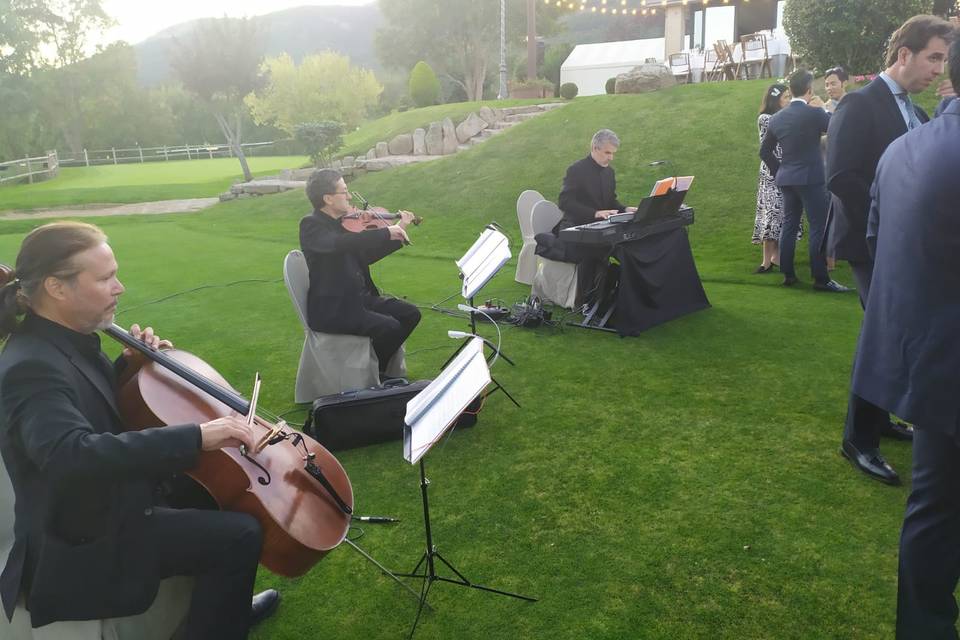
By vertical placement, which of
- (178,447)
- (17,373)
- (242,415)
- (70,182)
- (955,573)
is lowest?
(70,182)

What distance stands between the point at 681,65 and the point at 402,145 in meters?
9.10

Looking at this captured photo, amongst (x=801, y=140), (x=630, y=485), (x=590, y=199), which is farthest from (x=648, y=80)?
(x=630, y=485)

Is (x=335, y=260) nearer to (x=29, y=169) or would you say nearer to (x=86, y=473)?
(x=86, y=473)

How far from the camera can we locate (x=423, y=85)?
2706 centimetres

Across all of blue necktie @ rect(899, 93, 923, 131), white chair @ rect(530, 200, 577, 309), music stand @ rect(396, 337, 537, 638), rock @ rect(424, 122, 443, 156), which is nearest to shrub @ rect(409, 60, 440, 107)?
rock @ rect(424, 122, 443, 156)

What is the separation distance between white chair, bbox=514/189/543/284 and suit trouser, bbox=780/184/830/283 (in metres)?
2.70

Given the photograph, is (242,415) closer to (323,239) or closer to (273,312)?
(323,239)

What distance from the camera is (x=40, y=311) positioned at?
1971 mm

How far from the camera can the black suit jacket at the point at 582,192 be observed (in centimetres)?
645

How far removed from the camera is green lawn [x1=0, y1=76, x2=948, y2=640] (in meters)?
2.72

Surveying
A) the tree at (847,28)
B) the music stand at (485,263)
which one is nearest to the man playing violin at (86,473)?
the music stand at (485,263)

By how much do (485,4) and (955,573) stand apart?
127ft

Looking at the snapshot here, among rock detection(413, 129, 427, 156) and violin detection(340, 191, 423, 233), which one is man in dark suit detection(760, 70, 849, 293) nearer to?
violin detection(340, 191, 423, 233)

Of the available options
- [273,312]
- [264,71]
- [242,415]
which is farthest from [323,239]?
[264,71]
